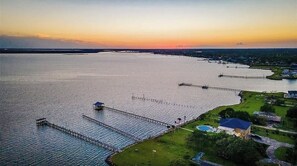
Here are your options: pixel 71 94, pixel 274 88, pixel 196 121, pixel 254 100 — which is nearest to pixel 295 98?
pixel 254 100

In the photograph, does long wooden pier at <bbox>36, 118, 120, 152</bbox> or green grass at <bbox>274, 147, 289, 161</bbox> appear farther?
long wooden pier at <bbox>36, 118, 120, 152</bbox>

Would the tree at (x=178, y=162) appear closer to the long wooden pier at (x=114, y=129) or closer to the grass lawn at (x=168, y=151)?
the grass lawn at (x=168, y=151)

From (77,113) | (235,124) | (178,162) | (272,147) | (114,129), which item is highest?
(235,124)

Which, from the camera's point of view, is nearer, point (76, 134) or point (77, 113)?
point (76, 134)

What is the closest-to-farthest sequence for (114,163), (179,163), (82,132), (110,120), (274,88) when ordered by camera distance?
(179,163)
(114,163)
(82,132)
(110,120)
(274,88)

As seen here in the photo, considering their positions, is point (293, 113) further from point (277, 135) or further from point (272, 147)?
point (272, 147)

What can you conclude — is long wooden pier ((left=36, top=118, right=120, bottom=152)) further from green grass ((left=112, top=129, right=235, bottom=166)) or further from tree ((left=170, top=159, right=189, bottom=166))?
tree ((left=170, top=159, right=189, bottom=166))

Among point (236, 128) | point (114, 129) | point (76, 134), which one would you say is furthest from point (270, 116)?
point (76, 134)

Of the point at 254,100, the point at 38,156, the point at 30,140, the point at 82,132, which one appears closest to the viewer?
the point at 38,156

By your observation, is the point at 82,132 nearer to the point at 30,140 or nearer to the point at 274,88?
the point at 30,140

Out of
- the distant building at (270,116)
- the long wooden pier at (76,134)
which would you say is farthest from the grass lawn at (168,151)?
the long wooden pier at (76,134)

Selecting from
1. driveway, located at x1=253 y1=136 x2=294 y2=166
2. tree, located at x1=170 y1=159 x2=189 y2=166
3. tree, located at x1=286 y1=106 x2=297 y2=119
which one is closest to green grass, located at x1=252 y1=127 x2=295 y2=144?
driveway, located at x1=253 y1=136 x2=294 y2=166
